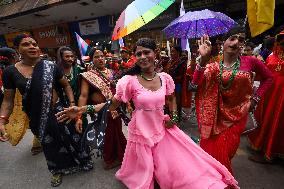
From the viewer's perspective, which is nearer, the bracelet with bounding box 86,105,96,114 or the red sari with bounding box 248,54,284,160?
the bracelet with bounding box 86,105,96,114

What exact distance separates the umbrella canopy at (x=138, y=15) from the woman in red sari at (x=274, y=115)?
5.74 ft

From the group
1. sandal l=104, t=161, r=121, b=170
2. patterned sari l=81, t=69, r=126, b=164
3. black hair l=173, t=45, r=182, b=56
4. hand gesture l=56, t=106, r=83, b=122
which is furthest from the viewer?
black hair l=173, t=45, r=182, b=56

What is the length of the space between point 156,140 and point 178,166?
1.13 feet

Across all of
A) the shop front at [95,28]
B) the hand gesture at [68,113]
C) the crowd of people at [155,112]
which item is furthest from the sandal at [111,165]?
the shop front at [95,28]

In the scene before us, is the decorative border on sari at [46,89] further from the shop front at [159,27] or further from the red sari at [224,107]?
the shop front at [159,27]

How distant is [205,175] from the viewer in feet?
8.10

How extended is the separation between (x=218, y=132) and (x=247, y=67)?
0.80 metres

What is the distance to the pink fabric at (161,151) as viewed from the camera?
2.49 metres

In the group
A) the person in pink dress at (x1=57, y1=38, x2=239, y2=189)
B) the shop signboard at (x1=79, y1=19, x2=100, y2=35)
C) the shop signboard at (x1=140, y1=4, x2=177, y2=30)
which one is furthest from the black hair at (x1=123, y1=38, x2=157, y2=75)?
the shop signboard at (x1=79, y1=19, x2=100, y2=35)

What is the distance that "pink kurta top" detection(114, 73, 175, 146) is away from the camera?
268 cm

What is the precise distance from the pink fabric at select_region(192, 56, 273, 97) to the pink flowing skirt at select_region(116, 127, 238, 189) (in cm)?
68

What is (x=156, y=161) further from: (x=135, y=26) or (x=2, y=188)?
(x=2, y=188)

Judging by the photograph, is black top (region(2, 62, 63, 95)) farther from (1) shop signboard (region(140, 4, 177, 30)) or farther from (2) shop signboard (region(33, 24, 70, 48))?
(2) shop signboard (region(33, 24, 70, 48))

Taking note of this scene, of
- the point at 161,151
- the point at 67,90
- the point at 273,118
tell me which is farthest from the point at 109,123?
Result: the point at 273,118
